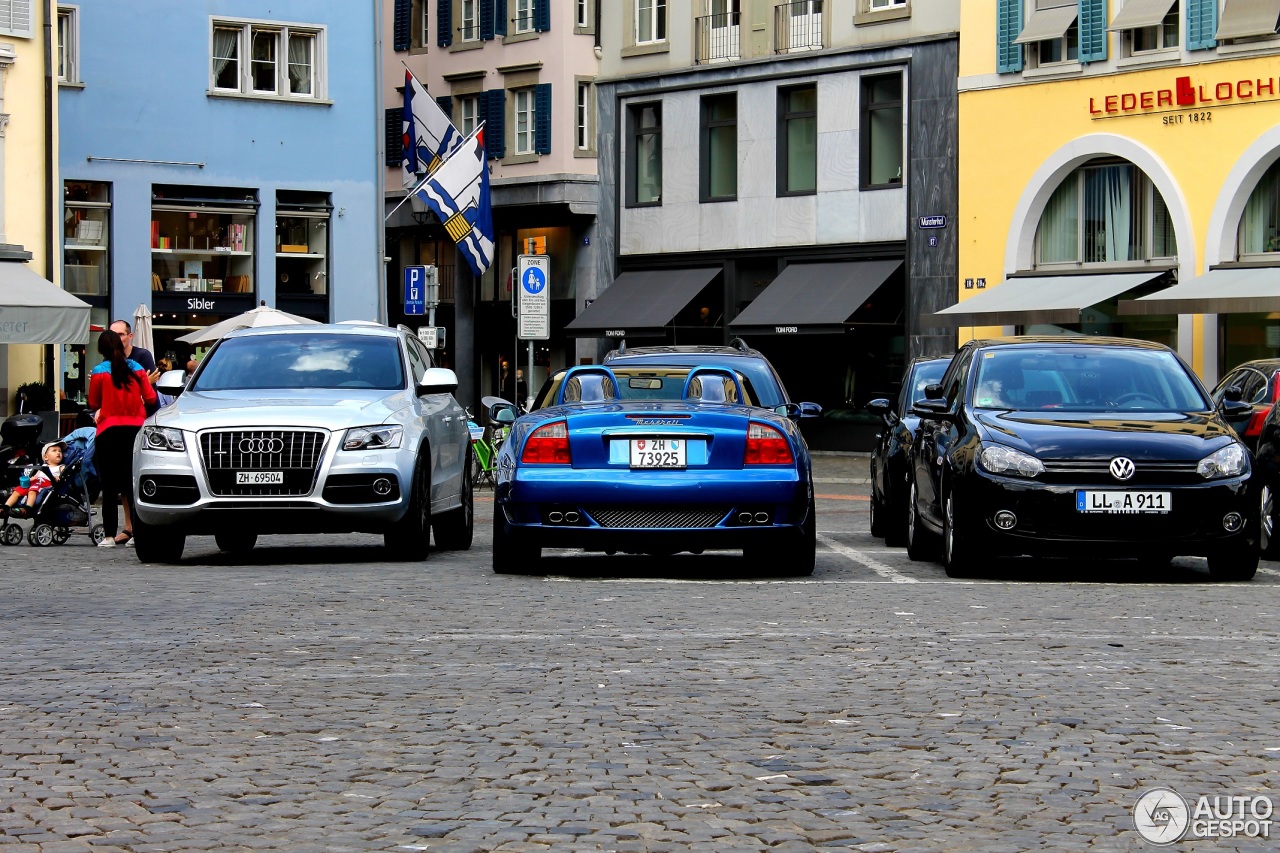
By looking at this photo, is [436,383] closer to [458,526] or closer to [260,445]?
[458,526]

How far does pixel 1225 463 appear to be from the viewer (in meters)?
14.0

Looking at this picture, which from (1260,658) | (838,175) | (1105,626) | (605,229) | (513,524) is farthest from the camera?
(605,229)

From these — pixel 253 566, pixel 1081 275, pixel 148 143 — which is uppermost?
pixel 148 143

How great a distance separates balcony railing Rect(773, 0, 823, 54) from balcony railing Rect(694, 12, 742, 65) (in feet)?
3.83

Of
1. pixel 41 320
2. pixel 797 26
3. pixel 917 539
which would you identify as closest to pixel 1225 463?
pixel 917 539

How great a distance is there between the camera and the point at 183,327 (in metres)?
47.6

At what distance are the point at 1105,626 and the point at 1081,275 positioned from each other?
30.1 m

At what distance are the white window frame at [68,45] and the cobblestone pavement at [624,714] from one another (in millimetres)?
33386

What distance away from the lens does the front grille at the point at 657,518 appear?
13.8m

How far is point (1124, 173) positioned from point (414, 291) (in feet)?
49.4

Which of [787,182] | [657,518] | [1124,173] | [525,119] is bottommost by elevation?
[657,518]

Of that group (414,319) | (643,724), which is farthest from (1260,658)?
(414,319)

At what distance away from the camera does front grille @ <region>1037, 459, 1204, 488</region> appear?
1378 cm

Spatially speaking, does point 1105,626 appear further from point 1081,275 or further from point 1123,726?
point 1081,275
